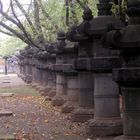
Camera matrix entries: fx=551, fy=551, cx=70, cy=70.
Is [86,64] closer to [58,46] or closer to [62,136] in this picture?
[62,136]

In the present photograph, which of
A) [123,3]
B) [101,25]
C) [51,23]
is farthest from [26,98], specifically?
[101,25]

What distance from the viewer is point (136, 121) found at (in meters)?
8.40

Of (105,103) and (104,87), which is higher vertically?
(104,87)

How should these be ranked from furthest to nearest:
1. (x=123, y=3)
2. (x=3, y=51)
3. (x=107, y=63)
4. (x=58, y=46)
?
(x=3, y=51) < (x=58, y=46) < (x=123, y=3) < (x=107, y=63)

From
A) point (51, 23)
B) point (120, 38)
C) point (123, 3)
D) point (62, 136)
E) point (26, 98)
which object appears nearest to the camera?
point (120, 38)

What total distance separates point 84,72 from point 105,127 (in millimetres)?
2252

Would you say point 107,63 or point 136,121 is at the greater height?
point 107,63

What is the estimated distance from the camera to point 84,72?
13367 millimetres

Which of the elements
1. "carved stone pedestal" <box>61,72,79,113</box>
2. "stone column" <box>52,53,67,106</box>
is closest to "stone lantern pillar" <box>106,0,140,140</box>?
"carved stone pedestal" <box>61,72,79,113</box>

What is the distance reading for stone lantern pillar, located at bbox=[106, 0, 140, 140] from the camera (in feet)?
27.0

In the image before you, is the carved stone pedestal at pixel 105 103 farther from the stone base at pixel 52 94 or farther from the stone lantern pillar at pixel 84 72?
the stone base at pixel 52 94

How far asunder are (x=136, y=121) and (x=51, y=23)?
60.1ft

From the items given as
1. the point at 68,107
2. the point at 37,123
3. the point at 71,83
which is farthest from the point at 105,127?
the point at 68,107

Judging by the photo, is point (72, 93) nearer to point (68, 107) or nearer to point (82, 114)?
point (68, 107)
